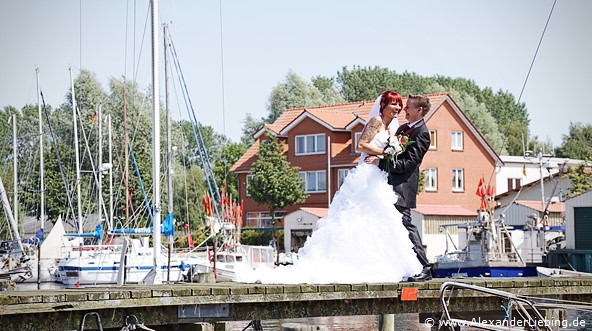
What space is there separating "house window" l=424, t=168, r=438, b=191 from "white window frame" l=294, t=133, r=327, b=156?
6.95 m

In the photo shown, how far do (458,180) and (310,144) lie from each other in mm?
10029

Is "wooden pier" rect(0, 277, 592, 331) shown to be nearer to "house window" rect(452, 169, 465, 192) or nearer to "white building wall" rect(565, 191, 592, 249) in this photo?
"white building wall" rect(565, 191, 592, 249)

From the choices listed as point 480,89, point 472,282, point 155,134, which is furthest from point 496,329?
point 480,89

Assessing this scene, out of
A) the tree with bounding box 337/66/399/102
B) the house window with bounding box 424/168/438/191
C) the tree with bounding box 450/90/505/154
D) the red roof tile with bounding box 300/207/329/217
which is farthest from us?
the tree with bounding box 337/66/399/102

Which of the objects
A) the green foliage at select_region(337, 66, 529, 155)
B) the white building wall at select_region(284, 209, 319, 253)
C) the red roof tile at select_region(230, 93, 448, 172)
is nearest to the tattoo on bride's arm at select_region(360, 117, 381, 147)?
the white building wall at select_region(284, 209, 319, 253)

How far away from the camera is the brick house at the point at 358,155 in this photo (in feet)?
218

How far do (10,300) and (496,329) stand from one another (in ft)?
15.4

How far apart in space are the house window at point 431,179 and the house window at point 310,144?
7.06 m

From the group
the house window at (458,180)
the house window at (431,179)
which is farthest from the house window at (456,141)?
the house window at (431,179)

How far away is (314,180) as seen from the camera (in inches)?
2702

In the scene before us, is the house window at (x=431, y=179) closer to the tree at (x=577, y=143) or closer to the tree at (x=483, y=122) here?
the tree at (x=483, y=122)

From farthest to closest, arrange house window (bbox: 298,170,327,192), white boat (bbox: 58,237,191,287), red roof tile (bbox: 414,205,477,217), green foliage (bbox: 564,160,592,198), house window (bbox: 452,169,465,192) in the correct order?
house window (bbox: 298,170,327,192) < house window (bbox: 452,169,465,192) < green foliage (bbox: 564,160,592,198) < red roof tile (bbox: 414,205,477,217) < white boat (bbox: 58,237,191,287)

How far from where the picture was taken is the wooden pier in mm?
9922

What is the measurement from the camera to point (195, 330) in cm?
1109
